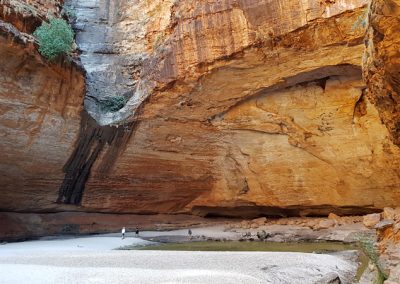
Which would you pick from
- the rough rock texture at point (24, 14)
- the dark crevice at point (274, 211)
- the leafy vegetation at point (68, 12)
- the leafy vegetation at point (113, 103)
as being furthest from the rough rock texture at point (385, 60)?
the leafy vegetation at point (68, 12)

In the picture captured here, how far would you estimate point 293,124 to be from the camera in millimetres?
13172

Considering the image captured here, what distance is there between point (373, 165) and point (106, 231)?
1019cm

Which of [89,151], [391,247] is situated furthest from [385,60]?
[89,151]

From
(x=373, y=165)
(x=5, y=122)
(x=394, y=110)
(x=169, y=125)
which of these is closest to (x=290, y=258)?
(x=394, y=110)

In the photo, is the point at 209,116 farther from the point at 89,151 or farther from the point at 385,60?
the point at 385,60

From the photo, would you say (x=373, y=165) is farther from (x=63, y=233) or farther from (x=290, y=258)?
(x=63, y=233)

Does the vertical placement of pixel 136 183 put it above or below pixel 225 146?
below

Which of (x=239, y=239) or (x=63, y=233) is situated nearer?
(x=239, y=239)

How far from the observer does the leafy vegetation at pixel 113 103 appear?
14008 mm

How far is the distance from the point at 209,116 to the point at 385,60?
9.34 meters

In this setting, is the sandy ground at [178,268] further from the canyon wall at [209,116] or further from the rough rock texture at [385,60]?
the canyon wall at [209,116]

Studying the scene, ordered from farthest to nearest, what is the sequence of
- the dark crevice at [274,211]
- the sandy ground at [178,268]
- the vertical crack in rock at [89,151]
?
the dark crevice at [274,211] → the vertical crack in rock at [89,151] → the sandy ground at [178,268]

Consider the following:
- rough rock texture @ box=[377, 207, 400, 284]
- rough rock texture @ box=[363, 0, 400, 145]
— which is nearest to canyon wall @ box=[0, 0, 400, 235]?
rough rock texture @ box=[363, 0, 400, 145]

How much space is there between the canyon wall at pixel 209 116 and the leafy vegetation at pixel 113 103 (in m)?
0.35
